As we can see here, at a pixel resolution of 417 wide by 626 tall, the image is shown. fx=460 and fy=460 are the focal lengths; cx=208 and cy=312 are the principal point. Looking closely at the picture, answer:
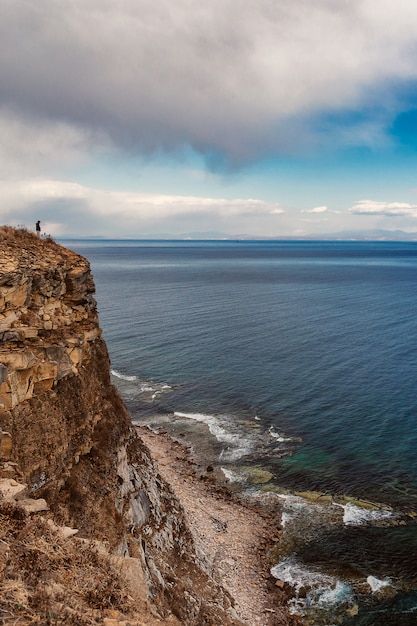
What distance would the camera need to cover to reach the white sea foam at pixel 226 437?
5669cm

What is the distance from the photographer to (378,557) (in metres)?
39.2

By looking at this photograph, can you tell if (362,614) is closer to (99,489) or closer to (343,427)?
(99,489)

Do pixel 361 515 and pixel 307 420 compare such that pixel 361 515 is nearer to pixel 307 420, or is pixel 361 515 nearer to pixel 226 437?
pixel 307 420

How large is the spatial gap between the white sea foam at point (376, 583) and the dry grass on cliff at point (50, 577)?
26.8 metres

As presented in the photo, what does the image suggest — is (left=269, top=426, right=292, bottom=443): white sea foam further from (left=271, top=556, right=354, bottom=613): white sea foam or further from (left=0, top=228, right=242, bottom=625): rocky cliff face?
(left=0, top=228, right=242, bottom=625): rocky cliff face

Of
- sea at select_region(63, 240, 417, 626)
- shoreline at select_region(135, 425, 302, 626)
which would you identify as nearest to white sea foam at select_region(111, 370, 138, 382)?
sea at select_region(63, 240, 417, 626)

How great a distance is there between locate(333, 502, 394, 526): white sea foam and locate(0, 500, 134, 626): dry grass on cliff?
3212 cm

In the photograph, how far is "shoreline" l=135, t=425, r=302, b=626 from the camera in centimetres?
3481

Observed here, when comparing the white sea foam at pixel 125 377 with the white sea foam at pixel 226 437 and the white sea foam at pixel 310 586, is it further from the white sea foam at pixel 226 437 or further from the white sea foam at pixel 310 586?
the white sea foam at pixel 310 586

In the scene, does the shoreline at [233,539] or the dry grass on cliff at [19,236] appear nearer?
the dry grass on cliff at [19,236]

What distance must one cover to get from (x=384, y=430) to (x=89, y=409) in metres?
42.8

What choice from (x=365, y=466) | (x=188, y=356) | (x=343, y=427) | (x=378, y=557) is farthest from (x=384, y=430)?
(x=188, y=356)

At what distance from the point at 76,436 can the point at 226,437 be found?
115 feet

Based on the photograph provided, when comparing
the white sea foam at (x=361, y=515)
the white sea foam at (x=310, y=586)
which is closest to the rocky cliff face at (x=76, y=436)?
the white sea foam at (x=310, y=586)
